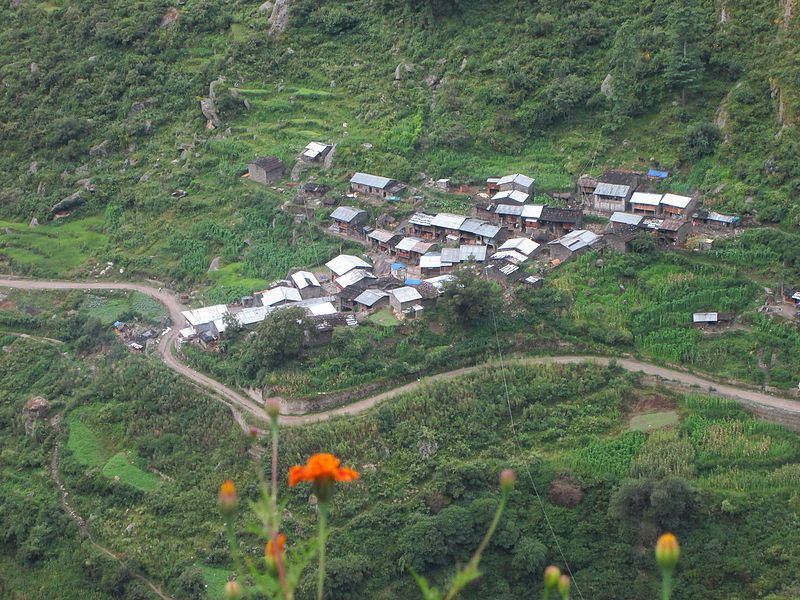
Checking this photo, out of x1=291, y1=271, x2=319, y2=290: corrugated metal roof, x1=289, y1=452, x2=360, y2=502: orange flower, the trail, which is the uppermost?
x1=289, y1=452, x2=360, y2=502: orange flower

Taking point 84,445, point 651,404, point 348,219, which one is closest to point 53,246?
point 84,445

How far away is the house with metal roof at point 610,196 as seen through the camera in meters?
32.9

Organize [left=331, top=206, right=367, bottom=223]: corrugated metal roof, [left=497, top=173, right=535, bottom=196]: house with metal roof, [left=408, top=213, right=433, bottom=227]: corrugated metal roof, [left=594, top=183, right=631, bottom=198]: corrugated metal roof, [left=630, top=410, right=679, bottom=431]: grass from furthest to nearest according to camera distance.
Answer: [left=331, top=206, right=367, bottom=223]: corrugated metal roof < [left=497, top=173, right=535, bottom=196]: house with metal roof < [left=408, top=213, right=433, bottom=227]: corrugated metal roof < [left=594, top=183, right=631, bottom=198]: corrugated metal roof < [left=630, top=410, right=679, bottom=431]: grass

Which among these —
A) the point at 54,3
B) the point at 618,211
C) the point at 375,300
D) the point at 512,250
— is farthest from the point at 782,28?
the point at 54,3

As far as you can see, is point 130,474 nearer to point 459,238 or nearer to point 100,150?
point 459,238

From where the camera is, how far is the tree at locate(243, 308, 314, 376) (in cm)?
2761

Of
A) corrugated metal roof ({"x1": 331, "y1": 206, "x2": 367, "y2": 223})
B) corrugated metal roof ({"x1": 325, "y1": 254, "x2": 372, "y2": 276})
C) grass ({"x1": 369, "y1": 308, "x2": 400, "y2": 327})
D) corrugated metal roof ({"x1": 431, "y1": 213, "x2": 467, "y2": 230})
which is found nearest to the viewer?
grass ({"x1": 369, "y1": 308, "x2": 400, "y2": 327})

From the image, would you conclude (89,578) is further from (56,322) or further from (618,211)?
(618,211)

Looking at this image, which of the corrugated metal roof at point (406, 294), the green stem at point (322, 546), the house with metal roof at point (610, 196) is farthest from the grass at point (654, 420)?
the green stem at point (322, 546)

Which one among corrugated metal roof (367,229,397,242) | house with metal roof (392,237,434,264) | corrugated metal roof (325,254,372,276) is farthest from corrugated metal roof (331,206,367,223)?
house with metal roof (392,237,434,264)

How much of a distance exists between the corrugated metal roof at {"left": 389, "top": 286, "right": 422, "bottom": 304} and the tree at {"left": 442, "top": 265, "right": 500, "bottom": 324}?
0.94 metres

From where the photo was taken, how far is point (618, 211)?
33000mm

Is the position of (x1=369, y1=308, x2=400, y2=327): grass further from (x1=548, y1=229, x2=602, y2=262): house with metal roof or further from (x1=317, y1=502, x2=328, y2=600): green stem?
(x1=317, y1=502, x2=328, y2=600): green stem

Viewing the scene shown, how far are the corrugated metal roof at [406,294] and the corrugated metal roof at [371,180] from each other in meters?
6.92
